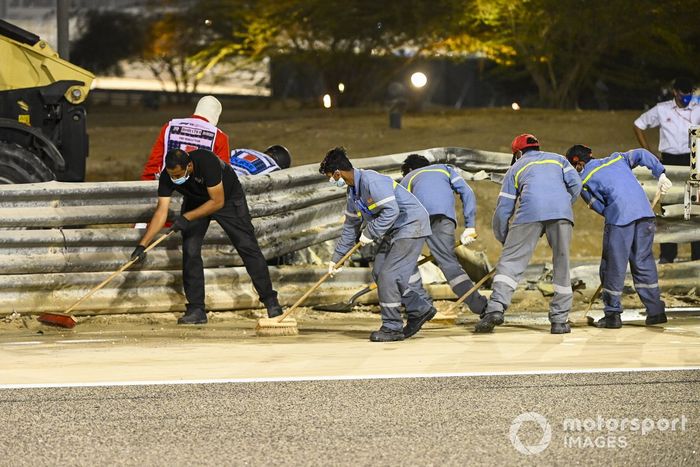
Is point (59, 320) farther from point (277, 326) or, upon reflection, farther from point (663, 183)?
point (663, 183)

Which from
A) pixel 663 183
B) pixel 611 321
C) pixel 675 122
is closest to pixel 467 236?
pixel 611 321

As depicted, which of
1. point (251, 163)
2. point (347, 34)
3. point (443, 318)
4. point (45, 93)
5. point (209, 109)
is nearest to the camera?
point (443, 318)

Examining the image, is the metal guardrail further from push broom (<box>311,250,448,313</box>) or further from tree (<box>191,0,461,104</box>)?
tree (<box>191,0,461,104</box>)

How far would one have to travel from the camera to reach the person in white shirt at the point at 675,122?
14164 mm

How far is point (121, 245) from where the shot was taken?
39.5ft

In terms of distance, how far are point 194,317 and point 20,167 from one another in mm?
2622

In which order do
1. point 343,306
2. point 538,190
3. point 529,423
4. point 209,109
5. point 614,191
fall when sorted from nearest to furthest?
point 529,423
point 538,190
point 614,191
point 209,109
point 343,306

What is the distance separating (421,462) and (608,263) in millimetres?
5417

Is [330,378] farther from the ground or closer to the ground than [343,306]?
farther from the ground

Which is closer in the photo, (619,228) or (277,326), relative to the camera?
(277,326)

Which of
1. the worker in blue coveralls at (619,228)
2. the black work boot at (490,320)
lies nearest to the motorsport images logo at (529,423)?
the black work boot at (490,320)

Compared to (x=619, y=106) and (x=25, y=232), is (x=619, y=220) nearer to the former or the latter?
(x=25, y=232)

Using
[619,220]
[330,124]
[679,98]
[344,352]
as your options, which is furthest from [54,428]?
[330,124]

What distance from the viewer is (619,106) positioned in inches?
1726
